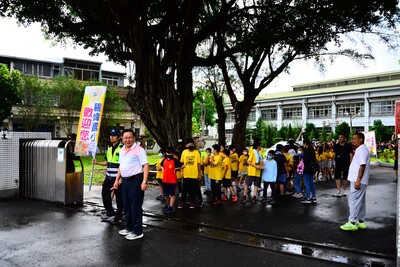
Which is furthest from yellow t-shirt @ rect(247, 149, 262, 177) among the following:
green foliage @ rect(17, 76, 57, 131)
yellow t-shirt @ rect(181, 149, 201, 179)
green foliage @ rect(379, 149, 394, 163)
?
green foliage @ rect(17, 76, 57, 131)

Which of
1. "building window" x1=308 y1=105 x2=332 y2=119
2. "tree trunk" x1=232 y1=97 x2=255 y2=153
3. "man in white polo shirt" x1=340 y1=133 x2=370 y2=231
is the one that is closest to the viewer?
"man in white polo shirt" x1=340 y1=133 x2=370 y2=231

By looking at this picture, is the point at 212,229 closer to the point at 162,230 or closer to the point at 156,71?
the point at 162,230

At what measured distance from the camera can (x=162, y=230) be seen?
6863mm

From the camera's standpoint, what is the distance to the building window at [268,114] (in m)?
56.5

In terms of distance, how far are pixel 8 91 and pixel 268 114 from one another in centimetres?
3887

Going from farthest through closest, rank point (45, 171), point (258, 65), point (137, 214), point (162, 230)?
1. point (258, 65)
2. point (45, 171)
3. point (162, 230)
4. point (137, 214)

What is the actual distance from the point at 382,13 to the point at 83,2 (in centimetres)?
1117

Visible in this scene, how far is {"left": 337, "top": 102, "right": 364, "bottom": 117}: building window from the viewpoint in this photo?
44938mm

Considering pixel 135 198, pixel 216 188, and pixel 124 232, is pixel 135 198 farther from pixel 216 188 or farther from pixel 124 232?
pixel 216 188

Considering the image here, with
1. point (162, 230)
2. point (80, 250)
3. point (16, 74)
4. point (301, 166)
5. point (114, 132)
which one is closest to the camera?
point (80, 250)

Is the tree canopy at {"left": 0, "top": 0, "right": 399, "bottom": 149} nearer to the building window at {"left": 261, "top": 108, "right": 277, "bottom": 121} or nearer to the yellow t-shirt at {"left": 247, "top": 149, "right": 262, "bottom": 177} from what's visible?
the yellow t-shirt at {"left": 247, "top": 149, "right": 262, "bottom": 177}

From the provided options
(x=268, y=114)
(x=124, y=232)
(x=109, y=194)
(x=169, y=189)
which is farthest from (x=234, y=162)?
(x=268, y=114)

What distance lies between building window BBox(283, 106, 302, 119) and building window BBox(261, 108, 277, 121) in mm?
2218

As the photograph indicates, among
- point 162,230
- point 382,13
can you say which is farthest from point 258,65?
point 162,230
